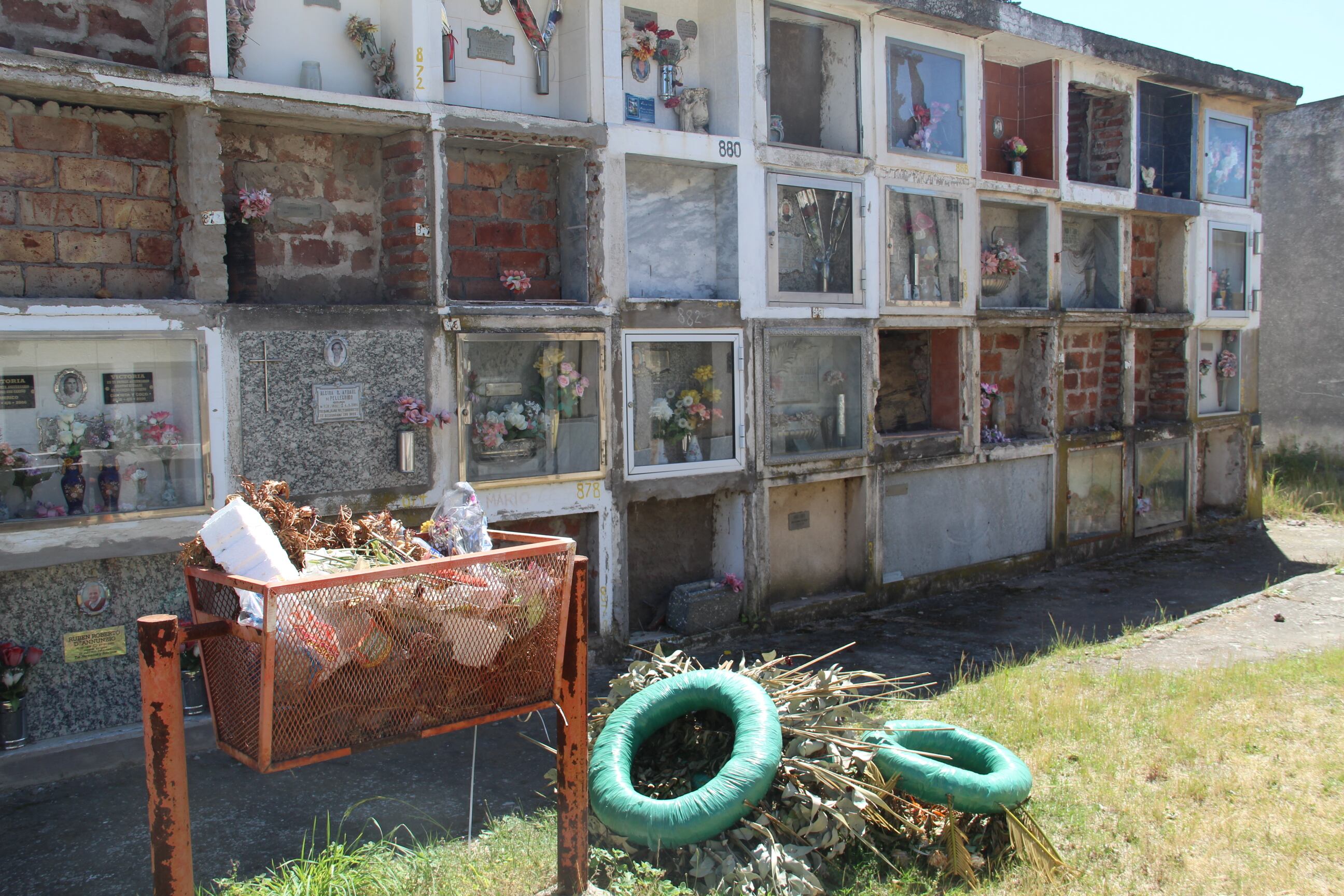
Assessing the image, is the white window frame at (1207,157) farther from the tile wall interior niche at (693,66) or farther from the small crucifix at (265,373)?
the small crucifix at (265,373)

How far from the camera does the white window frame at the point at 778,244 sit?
7645 millimetres

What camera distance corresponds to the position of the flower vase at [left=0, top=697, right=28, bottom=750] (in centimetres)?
483

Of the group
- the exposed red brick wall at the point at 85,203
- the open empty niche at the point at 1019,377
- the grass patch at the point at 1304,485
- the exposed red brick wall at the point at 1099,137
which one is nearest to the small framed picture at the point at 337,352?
the exposed red brick wall at the point at 85,203

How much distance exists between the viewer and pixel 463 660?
3.03 metres

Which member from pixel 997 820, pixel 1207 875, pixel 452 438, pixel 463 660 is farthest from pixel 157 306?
pixel 1207 875

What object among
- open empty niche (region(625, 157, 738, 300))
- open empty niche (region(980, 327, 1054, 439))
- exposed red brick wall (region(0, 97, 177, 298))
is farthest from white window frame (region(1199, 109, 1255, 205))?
exposed red brick wall (region(0, 97, 177, 298))

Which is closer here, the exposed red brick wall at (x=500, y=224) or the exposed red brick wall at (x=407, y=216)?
the exposed red brick wall at (x=407, y=216)

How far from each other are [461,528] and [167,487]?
261 centimetres

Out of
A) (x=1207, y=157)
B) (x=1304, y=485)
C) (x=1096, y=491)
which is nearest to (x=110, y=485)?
(x=1096, y=491)

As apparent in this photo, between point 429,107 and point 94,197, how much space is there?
5.69 ft

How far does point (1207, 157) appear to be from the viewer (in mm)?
11375

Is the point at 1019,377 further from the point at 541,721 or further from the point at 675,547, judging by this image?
the point at 541,721

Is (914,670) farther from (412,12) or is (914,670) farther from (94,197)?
(94,197)

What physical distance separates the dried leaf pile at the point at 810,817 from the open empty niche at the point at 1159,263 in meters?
8.22
